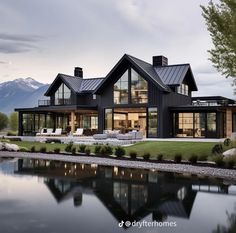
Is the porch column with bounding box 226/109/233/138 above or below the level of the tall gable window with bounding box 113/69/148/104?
below

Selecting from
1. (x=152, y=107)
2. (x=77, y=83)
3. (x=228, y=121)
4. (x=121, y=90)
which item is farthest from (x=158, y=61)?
(x=77, y=83)

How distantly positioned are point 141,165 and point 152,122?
15.6 meters

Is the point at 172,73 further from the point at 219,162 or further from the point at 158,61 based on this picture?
the point at 219,162

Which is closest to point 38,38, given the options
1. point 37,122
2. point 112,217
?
point 37,122

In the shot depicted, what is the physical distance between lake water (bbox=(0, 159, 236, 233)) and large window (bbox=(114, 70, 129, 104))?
63.6 ft

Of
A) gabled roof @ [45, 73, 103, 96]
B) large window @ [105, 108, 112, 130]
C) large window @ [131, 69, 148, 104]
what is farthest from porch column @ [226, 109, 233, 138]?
gabled roof @ [45, 73, 103, 96]

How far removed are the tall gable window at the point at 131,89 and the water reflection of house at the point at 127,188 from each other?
17195 mm

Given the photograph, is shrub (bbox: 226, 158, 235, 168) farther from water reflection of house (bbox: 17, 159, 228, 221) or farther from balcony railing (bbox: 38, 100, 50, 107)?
balcony railing (bbox: 38, 100, 50, 107)

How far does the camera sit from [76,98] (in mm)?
39469

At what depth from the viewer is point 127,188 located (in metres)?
10.5

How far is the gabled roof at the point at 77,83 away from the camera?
131 ft

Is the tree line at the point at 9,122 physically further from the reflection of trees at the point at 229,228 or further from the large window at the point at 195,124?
the reflection of trees at the point at 229,228

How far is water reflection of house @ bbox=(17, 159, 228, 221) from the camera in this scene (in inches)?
315

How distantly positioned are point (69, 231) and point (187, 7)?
Answer: 2091 cm
